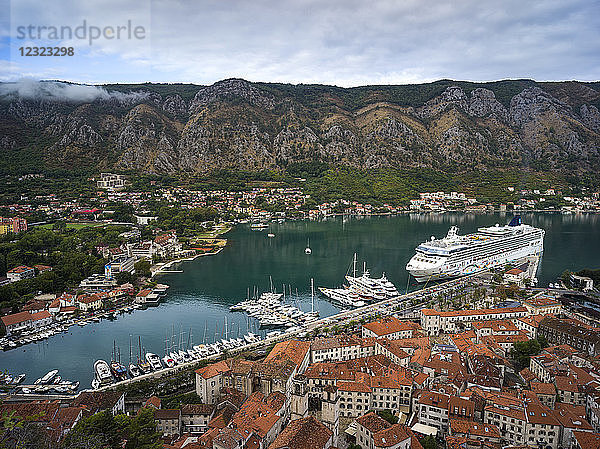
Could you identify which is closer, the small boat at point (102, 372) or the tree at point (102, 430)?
the tree at point (102, 430)

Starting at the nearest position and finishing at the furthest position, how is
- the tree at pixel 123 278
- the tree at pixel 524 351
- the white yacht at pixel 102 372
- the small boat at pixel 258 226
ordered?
the tree at pixel 524 351
the white yacht at pixel 102 372
the tree at pixel 123 278
the small boat at pixel 258 226

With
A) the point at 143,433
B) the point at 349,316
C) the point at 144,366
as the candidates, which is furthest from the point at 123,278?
the point at 143,433

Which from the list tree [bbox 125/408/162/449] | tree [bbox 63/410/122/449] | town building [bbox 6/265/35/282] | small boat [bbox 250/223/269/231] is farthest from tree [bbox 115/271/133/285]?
small boat [bbox 250/223/269/231]

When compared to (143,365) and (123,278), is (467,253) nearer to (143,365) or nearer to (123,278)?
(143,365)

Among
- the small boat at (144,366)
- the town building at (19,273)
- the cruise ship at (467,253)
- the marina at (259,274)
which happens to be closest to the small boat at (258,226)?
the marina at (259,274)

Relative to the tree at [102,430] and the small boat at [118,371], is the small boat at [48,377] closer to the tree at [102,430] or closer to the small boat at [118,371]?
the small boat at [118,371]

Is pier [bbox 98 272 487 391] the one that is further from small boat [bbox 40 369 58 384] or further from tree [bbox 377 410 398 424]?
tree [bbox 377 410 398 424]
